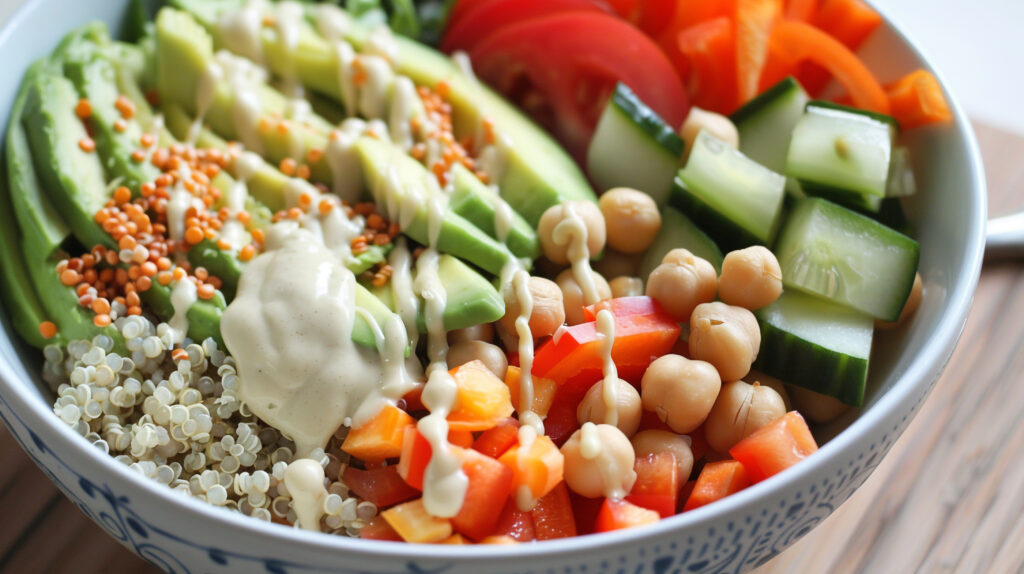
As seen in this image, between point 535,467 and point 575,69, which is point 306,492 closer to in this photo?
point 535,467

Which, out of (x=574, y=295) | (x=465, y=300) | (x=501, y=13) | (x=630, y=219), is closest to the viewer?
(x=465, y=300)

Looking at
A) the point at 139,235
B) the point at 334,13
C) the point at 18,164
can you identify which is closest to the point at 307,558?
the point at 139,235

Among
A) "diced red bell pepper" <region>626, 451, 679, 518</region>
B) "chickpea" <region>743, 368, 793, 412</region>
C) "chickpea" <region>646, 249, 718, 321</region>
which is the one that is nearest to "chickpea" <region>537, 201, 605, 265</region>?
"chickpea" <region>646, 249, 718, 321</region>

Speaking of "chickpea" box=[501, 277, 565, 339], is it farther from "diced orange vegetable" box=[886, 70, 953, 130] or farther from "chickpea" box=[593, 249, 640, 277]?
"diced orange vegetable" box=[886, 70, 953, 130]

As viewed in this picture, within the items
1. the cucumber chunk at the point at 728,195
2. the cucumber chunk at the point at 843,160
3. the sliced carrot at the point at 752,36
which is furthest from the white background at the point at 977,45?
the cucumber chunk at the point at 728,195

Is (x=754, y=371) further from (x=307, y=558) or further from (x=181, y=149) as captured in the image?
(x=181, y=149)

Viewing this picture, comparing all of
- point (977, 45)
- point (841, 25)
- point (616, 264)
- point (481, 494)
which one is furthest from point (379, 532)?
point (977, 45)

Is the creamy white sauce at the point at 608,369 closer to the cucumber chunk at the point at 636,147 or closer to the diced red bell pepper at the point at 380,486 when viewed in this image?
the diced red bell pepper at the point at 380,486
